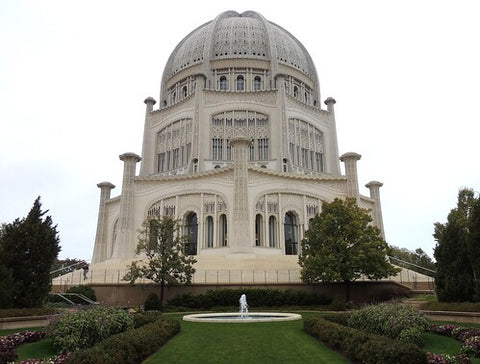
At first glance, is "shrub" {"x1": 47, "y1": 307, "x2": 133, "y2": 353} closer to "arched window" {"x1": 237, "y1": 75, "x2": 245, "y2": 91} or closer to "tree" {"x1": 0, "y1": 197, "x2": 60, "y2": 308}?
"tree" {"x1": 0, "y1": 197, "x2": 60, "y2": 308}

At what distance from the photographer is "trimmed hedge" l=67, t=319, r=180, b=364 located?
975cm

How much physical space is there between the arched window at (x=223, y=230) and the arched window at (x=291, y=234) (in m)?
6.70

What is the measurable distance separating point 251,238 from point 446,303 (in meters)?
23.5

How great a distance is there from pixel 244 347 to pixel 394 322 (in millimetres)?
4996

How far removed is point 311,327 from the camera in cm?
1609

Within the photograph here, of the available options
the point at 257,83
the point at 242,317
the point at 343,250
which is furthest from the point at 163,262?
the point at 257,83

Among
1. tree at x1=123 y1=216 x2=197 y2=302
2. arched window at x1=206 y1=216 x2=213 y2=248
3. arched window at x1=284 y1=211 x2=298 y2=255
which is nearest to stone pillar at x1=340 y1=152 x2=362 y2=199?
arched window at x1=284 y1=211 x2=298 y2=255

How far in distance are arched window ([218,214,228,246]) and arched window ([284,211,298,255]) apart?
670 cm

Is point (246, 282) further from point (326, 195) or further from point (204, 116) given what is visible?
point (204, 116)

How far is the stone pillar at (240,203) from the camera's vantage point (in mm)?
41344

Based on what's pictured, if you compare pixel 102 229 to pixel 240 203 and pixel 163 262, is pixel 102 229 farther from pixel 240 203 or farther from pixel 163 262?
pixel 163 262

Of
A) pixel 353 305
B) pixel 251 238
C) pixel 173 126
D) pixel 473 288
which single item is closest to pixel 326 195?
pixel 251 238

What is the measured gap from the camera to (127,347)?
1124 cm

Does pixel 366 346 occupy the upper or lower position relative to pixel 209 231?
lower
